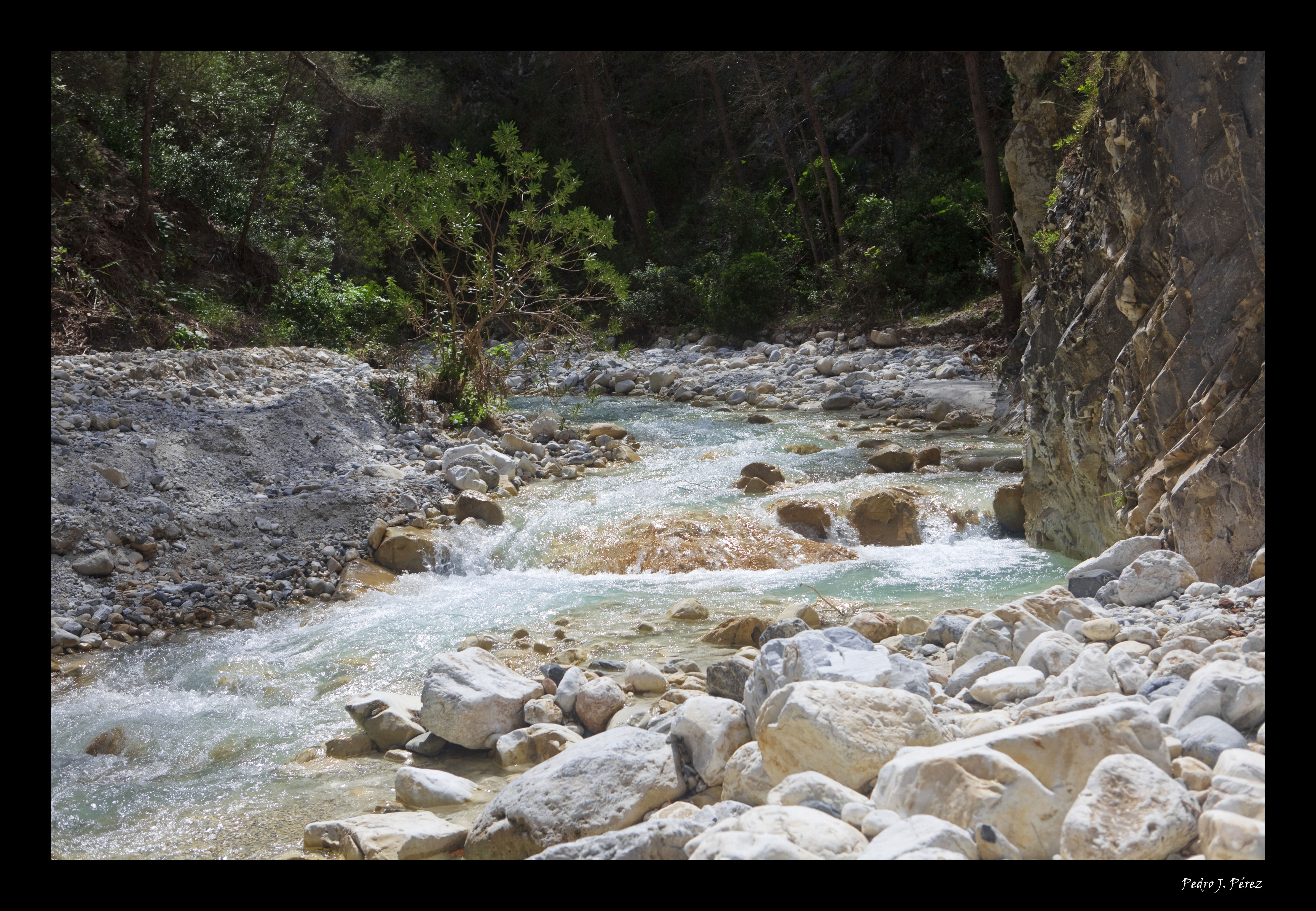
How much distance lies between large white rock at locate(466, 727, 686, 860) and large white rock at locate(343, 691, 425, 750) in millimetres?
1027

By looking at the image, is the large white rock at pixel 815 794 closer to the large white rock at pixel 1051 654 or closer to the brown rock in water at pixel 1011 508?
the large white rock at pixel 1051 654

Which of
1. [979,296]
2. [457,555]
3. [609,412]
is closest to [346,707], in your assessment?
[457,555]

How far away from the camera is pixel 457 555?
22.9ft

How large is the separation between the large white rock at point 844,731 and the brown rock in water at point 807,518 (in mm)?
4524

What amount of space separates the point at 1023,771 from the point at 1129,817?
9.6 inches

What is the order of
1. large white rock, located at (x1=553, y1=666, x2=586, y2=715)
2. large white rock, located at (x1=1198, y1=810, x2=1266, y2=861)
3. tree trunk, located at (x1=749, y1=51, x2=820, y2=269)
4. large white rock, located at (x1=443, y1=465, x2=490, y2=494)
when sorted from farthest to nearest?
tree trunk, located at (x1=749, y1=51, x2=820, y2=269) → large white rock, located at (x1=443, y1=465, x2=490, y2=494) → large white rock, located at (x1=553, y1=666, x2=586, y2=715) → large white rock, located at (x1=1198, y1=810, x2=1266, y2=861)

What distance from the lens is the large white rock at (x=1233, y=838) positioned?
1.84 meters

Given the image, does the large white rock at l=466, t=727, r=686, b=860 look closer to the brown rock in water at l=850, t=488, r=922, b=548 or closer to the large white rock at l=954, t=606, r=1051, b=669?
the large white rock at l=954, t=606, r=1051, b=669

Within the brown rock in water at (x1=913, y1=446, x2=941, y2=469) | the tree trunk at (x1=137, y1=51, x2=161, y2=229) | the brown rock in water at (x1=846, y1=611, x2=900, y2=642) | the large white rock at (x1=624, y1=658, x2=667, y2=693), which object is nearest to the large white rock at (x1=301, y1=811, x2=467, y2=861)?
the large white rock at (x1=624, y1=658, x2=667, y2=693)

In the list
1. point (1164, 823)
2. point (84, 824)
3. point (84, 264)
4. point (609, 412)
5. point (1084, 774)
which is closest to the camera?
point (1164, 823)

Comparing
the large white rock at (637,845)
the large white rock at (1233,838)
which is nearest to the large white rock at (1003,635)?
the large white rock at (1233,838)

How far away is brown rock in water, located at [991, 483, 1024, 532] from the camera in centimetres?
709

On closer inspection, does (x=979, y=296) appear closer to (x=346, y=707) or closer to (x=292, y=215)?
(x=292, y=215)
